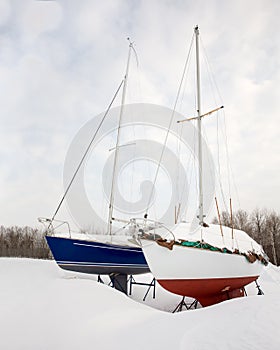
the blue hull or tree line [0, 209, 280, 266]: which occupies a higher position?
the blue hull

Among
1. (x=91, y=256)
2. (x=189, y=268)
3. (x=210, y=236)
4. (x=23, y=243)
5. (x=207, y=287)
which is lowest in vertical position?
(x=23, y=243)

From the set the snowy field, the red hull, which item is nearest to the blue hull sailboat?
the red hull

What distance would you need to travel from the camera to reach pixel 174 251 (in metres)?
7.92

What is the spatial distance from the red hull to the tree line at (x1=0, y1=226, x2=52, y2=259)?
26476 mm

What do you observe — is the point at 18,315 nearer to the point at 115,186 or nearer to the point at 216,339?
the point at 216,339

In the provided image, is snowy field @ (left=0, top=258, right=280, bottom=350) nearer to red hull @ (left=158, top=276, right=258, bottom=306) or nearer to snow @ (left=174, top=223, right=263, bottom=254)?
red hull @ (left=158, top=276, right=258, bottom=306)

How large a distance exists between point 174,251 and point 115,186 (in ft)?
17.3

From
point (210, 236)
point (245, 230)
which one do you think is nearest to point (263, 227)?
point (245, 230)

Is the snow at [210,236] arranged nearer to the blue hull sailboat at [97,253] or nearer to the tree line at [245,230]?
the blue hull sailboat at [97,253]

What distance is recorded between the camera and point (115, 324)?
4.54 meters

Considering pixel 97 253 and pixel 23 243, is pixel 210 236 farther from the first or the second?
pixel 23 243

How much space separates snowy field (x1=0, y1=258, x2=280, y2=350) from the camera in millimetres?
3500

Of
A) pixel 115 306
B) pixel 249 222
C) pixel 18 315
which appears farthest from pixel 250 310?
pixel 249 222

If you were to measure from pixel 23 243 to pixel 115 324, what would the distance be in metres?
44.6
